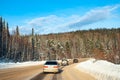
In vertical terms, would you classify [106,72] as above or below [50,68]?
above

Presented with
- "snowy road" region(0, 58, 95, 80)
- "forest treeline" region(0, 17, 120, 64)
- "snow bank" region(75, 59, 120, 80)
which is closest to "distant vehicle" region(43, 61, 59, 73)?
"snowy road" region(0, 58, 95, 80)

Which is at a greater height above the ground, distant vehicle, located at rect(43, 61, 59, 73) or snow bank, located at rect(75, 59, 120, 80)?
snow bank, located at rect(75, 59, 120, 80)

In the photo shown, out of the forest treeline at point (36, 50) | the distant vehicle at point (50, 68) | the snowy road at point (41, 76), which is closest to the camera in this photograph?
the snowy road at point (41, 76)

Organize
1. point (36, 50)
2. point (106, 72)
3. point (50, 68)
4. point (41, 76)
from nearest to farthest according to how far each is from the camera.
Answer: point (106, 72) < point (41, 76) < point (50, 68) < point (36, 50)

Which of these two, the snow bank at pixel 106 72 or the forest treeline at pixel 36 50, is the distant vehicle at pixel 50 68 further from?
the forest treeline at pixel 36 50

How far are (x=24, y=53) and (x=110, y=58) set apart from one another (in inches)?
2233

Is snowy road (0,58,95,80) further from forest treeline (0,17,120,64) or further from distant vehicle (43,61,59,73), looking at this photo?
forest treeline (0,17,120,64)

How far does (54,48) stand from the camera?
154m

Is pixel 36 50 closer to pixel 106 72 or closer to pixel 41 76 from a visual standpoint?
pixel 41 76

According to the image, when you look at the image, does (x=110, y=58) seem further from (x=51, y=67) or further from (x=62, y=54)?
(x=62, y=54)

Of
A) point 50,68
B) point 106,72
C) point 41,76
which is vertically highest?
point 106,72

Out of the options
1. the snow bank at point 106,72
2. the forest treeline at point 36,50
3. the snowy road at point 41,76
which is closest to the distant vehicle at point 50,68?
the snowy road at point 41,76

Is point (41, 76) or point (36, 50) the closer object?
point (41, 76)

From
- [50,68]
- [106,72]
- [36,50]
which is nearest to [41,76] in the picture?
[50,68]
